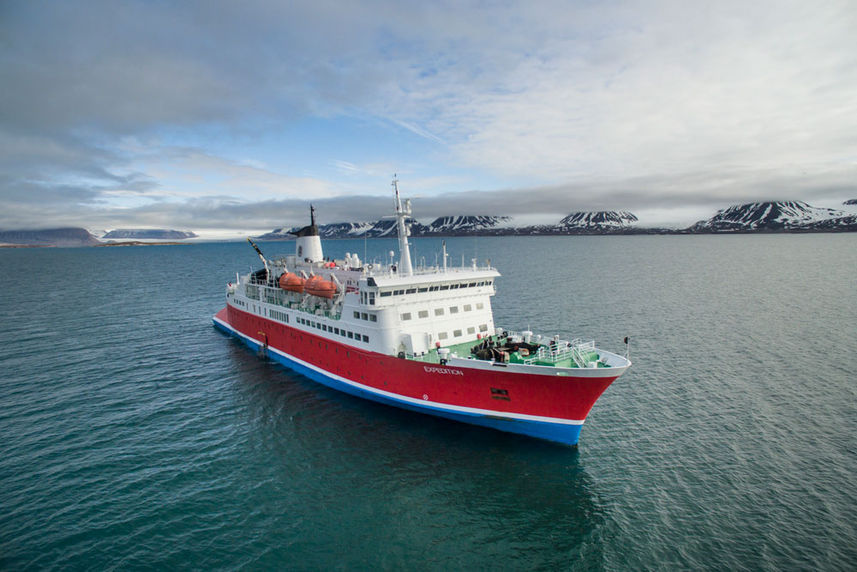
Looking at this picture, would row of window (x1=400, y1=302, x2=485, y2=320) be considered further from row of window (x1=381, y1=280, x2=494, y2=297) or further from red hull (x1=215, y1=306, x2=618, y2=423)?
red hull (x1=215, y1=306, x2=618, y2=423)

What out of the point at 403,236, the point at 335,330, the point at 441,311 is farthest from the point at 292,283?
the point at 441,311

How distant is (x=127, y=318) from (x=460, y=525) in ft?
168

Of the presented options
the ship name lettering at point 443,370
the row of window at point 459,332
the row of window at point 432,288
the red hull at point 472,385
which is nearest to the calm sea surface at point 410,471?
the red hull at point 472,385

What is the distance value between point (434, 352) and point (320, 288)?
34.6 feet

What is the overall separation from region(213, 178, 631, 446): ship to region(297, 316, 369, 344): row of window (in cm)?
8

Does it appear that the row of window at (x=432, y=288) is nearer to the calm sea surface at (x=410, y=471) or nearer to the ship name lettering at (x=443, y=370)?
the ship name lettering at (x=443, y=370)

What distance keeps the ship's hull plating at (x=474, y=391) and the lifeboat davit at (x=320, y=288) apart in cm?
322

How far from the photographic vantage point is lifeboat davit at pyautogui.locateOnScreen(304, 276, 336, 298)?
2959cm

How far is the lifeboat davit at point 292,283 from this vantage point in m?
32.2

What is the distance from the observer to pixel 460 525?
16.0 m

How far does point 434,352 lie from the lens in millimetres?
24234

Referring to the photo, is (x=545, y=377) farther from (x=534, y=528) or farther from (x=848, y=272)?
(x=848, y=272)

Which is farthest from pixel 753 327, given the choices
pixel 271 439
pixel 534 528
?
pixel 271 439

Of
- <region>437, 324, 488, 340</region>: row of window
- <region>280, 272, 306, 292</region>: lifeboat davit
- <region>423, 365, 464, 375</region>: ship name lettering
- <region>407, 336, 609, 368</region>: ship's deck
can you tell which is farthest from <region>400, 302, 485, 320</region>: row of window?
<region>280, 272, 306, 292</region>: lifeboat davit
